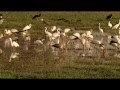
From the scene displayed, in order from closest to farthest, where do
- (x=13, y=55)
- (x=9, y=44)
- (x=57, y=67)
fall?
(x=57, y=67), (x=13, y=55), (x=9, y=44)

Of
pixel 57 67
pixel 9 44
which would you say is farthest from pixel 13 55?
pixel 57 67

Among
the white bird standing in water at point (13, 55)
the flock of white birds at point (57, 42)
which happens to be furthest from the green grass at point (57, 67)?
the flock of white birds at point (57, 42)

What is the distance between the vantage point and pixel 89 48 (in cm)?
901

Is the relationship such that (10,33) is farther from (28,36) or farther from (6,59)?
(6,59)

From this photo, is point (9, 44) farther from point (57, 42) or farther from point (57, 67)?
point (57, 67)

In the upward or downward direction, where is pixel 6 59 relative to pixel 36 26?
downward

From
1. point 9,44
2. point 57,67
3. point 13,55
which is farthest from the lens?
point 9,44

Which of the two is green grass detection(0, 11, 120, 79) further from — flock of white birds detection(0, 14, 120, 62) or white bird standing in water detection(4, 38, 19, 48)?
white bird standing in water detection(4, 38, 19, 48)

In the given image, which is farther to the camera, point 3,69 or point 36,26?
point 36,26

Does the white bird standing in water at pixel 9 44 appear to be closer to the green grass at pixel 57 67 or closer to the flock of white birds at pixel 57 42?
the flock of white birds at pixel 57 42

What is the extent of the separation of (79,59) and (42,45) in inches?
67.6
